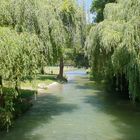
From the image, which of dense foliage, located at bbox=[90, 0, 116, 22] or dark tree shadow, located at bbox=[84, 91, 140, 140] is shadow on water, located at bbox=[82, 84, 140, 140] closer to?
dark tree shadow, located at bbox=[84, 91, 140, 140]

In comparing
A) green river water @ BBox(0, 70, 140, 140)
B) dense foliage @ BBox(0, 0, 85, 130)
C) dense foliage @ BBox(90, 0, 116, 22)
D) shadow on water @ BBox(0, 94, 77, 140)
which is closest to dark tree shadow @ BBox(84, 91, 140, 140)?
green river water @ BBox(0, 70, 140, 140)

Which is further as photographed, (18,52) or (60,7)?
(60,7)

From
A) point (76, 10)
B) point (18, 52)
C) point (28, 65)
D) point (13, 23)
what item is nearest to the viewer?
point (18, 52)

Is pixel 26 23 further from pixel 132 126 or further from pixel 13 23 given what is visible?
pixel 132 126

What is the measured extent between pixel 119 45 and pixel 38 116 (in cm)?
509

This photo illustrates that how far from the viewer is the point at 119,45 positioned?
16922 mm

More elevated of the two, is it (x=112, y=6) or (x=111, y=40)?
(x=112, y=6)

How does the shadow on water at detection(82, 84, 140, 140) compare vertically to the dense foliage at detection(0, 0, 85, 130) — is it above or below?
below

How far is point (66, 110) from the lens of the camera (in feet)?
64.7

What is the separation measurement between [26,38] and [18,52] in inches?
53.7

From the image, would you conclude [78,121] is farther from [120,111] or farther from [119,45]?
[119,45]

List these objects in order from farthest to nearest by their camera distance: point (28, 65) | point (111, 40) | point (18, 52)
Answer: point (111, 40)
point (28, 65)
point (18, 52)

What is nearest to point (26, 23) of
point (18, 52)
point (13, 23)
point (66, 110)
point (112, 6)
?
point (13, 23)

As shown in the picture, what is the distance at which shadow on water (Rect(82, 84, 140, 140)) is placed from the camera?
48.8ft
